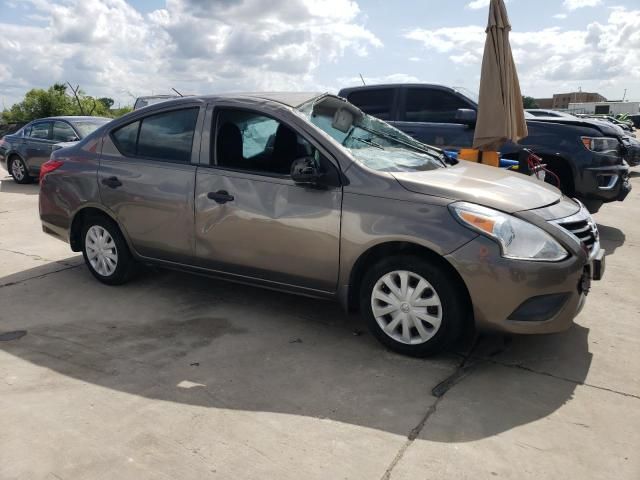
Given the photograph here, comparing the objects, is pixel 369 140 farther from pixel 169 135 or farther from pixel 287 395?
pixel 287 395

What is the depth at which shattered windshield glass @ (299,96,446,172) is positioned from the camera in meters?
3.89

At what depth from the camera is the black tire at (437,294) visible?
3346 millimetres

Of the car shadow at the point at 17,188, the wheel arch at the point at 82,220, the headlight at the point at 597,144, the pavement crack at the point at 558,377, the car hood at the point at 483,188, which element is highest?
the headlight at the point at 597,144

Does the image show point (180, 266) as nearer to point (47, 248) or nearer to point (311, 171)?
point (311, 171)

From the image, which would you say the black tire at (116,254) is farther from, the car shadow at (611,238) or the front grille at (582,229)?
the car shadow at (611,238)

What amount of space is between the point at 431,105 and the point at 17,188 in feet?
28.4

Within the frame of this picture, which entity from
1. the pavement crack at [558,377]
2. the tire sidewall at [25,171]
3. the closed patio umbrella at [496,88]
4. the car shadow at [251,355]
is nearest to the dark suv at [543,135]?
the closed patio umbrella at [496,88]

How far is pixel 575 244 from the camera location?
336 cm

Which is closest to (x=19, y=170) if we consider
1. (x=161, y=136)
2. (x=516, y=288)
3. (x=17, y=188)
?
(x=17, y=188)

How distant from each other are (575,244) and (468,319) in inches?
30.2

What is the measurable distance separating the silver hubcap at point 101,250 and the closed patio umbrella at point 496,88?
3.89 m

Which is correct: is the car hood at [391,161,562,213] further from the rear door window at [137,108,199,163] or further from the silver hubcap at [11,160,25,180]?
the silver hubcap at [11,160,25,180]

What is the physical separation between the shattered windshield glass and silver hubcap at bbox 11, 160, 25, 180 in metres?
9.94

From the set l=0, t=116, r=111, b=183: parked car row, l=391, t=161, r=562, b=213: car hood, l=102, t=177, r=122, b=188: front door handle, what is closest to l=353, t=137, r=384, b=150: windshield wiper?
l=391, t=161, r=562, b=213: car hood
